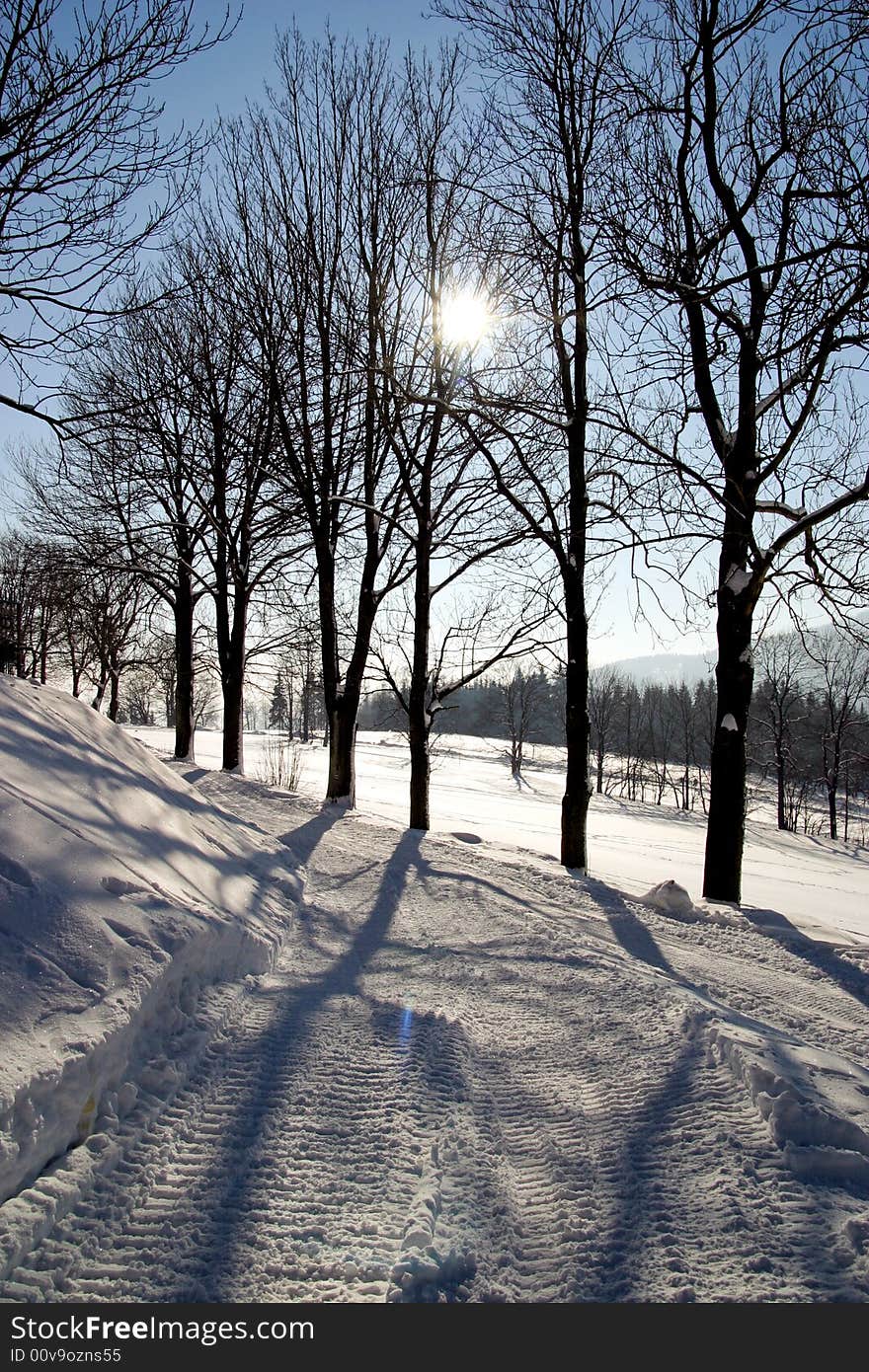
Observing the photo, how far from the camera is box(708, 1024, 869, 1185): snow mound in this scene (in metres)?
2.04

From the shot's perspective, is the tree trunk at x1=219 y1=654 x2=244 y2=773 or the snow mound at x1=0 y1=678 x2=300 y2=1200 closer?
the snow mound at x1=0 y1=678 x2=300 y2=1200

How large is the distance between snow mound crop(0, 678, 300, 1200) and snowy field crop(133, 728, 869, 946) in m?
3.97

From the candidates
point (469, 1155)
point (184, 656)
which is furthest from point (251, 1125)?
point (184, 656)

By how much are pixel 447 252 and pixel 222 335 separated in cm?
401

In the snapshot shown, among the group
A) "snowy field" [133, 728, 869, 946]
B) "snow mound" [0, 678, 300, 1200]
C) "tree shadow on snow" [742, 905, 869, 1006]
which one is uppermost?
"snow mound" [0, 678, 300, 1200]

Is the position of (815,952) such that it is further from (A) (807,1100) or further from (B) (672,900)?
(A) (807,1100)

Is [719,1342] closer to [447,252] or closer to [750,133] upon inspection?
[750,133]

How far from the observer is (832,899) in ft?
39.2

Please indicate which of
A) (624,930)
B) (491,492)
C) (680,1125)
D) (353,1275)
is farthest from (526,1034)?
(491,492)

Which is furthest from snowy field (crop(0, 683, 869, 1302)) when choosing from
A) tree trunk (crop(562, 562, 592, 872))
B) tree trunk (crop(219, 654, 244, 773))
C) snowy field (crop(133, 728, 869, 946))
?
tree trunk (crop(219, 654, 244, 773))

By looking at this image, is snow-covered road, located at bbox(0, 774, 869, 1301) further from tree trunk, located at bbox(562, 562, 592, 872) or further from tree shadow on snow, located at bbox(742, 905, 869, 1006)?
tree trunk, located at bbox(562, 562, 592, 872)

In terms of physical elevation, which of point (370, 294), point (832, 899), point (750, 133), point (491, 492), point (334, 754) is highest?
point (370, 294)

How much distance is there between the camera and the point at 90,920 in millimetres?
2609

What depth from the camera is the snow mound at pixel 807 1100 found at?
6.69 feet
